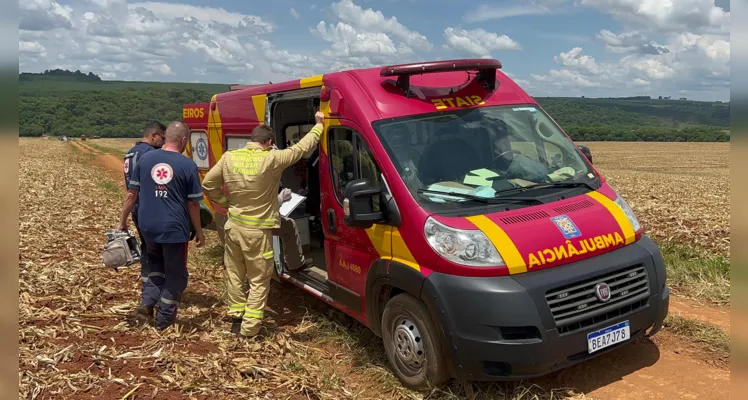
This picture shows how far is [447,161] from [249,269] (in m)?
2.34

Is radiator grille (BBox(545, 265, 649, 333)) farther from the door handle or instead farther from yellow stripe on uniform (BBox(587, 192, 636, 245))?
the door handle

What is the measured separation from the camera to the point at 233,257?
5523 millimetres

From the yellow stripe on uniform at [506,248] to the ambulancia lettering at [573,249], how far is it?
79 mm

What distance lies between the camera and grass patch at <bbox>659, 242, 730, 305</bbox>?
615cm

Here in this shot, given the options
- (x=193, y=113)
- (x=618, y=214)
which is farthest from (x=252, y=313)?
(x=193, y=113)

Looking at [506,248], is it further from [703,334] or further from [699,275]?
[699,275]

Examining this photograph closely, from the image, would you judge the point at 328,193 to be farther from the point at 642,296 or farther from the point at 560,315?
the point at 642,296

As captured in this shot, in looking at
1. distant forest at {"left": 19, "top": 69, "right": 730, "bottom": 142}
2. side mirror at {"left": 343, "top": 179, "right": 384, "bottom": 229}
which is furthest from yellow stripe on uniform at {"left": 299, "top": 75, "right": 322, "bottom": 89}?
distant forest at {"left": 19, "top": 69, "right": 730, "bottom": 142}

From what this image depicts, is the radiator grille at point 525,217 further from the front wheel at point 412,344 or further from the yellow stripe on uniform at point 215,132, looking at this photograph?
the yellow stripe on uniform at point 215,132

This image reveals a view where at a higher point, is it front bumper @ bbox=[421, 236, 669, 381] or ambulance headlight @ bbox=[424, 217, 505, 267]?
ambulance headlight @ bbox=[424, 217, 505, 267]

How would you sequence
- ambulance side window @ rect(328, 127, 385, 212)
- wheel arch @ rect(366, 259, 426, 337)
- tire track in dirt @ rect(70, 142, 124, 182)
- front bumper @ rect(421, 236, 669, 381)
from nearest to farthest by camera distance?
front bumper @ rect(421, 236, 669, 381) < wheel arch @ rect(366, 259, 426, 337) < ambulance side window @ rect(328, 127, 385, 212) < tire track in dirt @ rect(70, 142, 124, 182)

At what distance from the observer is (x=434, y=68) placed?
4.65m

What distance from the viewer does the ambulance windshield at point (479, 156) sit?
169 inches

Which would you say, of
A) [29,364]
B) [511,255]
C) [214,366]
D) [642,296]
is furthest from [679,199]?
[29,364]
